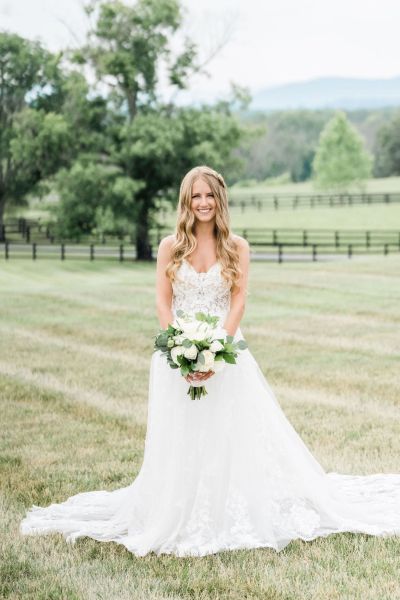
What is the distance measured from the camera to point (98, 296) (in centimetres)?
2312

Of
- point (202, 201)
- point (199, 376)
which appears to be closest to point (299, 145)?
point (202, 201)

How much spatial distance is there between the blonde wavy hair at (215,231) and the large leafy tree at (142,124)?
98.3ft

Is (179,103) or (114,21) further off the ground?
(114,21)

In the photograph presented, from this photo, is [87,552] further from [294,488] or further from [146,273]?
[146,273]

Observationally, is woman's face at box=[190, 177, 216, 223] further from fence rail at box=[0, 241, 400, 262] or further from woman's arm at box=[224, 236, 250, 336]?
fence rail at box=[0, 241, 400, 262]

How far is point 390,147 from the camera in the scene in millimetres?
112312

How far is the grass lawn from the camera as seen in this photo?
18.0 feet

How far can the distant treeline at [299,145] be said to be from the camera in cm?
11231

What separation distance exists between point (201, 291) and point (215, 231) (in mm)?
423

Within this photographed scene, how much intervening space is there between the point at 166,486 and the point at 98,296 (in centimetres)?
1715

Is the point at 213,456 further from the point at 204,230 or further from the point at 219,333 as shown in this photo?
the point at 204,230

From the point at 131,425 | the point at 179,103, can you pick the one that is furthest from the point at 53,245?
the point at 131,425

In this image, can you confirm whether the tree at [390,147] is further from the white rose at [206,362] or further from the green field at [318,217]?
the white rose at [206,362]

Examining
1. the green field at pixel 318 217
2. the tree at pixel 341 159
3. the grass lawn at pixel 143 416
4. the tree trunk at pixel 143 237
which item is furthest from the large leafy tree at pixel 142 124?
the tree at pixel 341 159
